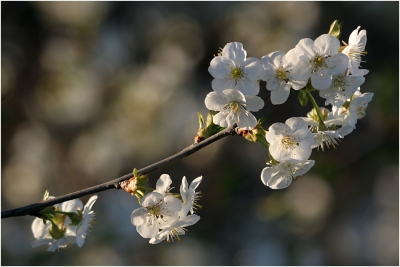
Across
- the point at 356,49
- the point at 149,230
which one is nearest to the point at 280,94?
the point at 356,49

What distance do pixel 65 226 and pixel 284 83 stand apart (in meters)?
0.79

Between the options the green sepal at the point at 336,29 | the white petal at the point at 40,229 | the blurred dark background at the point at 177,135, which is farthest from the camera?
the blurred dark background at the point at 177,135

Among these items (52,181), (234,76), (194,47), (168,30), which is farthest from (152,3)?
(234,76)

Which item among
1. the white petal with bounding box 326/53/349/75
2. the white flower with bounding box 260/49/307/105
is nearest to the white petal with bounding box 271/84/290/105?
the white flower with bounding box 260/49/307/105

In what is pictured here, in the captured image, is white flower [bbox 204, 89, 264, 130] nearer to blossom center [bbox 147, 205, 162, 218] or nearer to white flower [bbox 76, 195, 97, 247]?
blossom center [bbox 147, 205, 162, 218]

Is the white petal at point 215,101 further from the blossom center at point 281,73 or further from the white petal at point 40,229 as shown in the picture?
the white petal at point 40,229

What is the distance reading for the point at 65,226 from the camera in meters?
1.39

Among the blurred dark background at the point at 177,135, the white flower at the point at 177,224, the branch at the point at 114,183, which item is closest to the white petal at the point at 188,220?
the white flower at the point at 177,224

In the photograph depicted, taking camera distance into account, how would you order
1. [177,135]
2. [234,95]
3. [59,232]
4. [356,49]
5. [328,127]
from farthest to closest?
1. [177,135]
2. [59,232]
3. [328,127]
4. [356,49]
5. [234,95]

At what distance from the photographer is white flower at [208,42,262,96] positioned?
103 cm

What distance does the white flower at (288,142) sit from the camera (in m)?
1.05

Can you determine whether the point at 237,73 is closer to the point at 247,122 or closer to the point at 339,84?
the point at 247,122

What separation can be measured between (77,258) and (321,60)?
4112 millimetres

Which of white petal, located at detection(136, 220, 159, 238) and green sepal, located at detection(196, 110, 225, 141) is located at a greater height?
green sepal, located at detection(196, 110, 225, 141)
